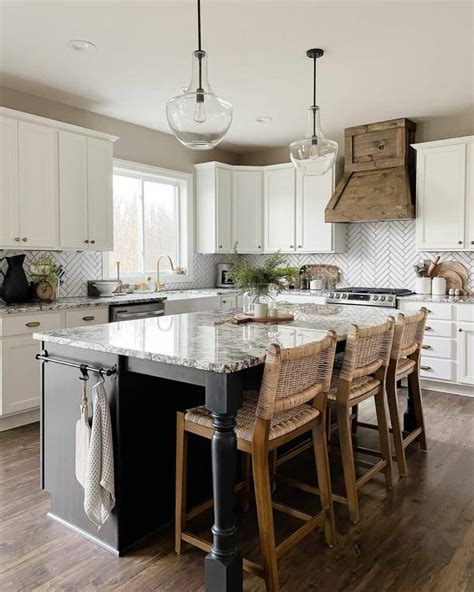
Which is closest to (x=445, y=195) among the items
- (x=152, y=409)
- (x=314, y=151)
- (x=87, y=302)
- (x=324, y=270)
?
(x=324, y=270)

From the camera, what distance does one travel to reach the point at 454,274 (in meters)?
5.29

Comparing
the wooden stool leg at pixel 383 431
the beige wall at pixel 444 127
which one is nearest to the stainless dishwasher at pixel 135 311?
the wooden stool leg at pixel 383 431

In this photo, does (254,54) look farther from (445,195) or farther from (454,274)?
(454,274)

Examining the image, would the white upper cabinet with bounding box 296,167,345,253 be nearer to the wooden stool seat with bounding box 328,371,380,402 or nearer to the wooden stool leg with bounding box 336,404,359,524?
the wooden stool seat with bounding box 328,371,380,402

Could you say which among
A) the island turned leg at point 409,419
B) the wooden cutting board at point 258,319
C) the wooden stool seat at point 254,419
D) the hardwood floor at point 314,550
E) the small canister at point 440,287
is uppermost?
the small canister at point 440,287

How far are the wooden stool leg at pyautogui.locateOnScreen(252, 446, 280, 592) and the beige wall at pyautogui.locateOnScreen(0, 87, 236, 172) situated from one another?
3798 millimetres

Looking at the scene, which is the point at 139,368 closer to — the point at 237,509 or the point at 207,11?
the point at 237,509

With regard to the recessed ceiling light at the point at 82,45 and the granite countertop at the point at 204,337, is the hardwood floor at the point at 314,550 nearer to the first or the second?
the granite countertop at the point at 204,337

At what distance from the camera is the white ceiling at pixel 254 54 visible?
9.77 feet

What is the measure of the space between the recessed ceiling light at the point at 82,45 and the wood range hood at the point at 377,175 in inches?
120

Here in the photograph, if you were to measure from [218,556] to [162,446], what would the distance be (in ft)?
2.18

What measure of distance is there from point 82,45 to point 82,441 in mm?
2648

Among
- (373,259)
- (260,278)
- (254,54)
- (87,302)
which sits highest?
(254,54)

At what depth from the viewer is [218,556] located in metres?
1.86
